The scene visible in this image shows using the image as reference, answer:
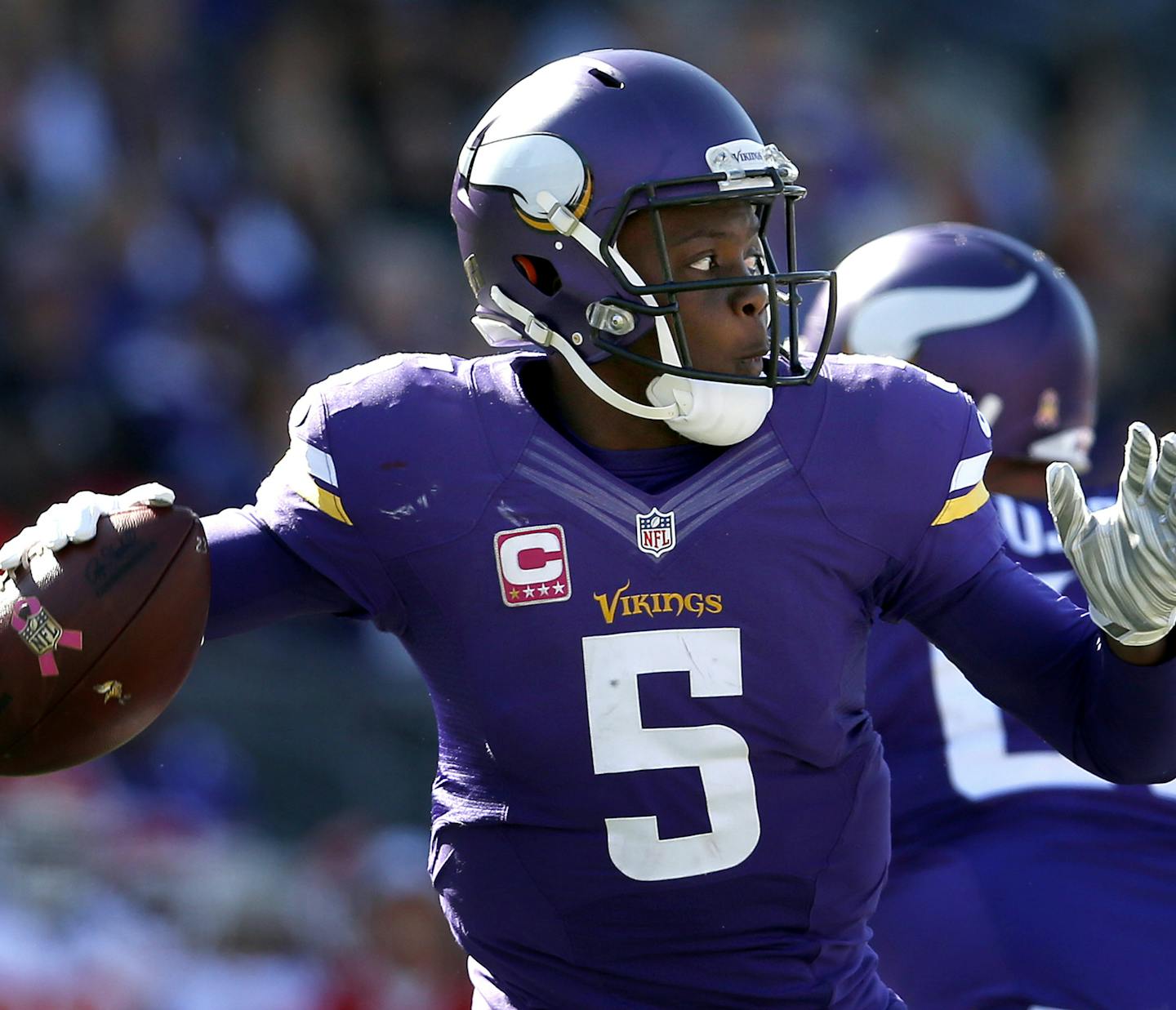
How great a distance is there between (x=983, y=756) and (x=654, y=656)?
104 centimetres

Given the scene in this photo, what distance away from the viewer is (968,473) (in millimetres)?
2213

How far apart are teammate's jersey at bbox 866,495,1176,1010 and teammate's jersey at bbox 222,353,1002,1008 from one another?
58 cm

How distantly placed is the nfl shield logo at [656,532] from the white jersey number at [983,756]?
0.93m

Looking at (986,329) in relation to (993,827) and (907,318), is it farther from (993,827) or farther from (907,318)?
(993,827)

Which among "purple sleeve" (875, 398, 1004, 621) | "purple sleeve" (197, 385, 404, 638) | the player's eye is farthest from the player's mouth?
"purple sleeve" (197, 385, 404, 638)

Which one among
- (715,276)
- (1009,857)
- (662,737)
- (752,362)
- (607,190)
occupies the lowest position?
(1009,857)

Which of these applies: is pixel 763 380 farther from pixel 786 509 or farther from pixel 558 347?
pixel 558 347

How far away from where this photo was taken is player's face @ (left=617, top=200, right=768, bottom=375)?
7.26ft

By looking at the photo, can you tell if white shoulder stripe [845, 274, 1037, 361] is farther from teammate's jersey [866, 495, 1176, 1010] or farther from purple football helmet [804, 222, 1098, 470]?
teammate's jersey [866, 495, 1176, 1010]

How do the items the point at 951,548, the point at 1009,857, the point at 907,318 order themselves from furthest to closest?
the point at 907,318, the point at 1009,857, the point at 951,548

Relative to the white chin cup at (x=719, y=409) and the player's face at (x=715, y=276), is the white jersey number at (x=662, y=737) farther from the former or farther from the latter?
A: the player's face at (x=715, y=276)

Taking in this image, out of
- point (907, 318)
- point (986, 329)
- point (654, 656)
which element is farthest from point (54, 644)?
point (986, 329)

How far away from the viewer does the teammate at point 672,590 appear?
2090 mm

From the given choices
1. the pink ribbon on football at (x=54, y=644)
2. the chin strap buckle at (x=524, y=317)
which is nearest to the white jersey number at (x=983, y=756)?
the chin strap buckle at (x=524, y=317)
